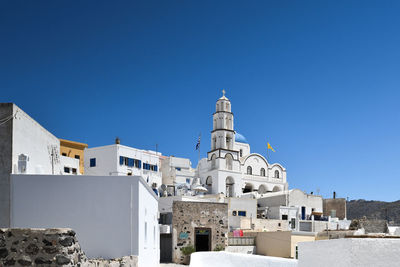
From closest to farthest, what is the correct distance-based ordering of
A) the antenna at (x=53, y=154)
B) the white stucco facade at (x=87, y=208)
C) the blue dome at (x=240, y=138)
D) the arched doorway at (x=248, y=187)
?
the white stucco facade at (x=87, y=208)
the antenna at (x=53, y=154)
the arched doorway at (x=248, y=187)
the blue dome at (x=240, y=138)

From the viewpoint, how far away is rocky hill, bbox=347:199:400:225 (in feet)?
161

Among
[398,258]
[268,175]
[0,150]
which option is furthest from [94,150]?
[398,258]

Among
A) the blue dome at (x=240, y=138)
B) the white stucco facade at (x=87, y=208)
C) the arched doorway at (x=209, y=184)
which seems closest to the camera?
the white stucco facade at (x=87, y=208)

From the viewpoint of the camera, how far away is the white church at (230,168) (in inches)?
1889

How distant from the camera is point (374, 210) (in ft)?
173

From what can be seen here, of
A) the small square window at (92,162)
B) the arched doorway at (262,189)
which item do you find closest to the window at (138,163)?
the small square window at (92,162)

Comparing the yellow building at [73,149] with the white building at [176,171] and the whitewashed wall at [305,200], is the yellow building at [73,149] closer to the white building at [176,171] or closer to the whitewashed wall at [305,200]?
the white building at [176,171]

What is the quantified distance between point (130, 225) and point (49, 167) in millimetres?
5855

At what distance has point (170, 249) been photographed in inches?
969

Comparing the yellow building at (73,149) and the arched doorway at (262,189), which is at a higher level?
the yellow building at (73,149)

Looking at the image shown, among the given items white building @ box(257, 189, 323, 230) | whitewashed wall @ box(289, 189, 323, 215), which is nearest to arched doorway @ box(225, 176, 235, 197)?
white building @ box(257, 189, 323, 230)

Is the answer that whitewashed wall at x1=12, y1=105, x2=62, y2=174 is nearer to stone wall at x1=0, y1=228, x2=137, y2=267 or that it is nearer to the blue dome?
stone wall at x1=0, y1=228, x2=137, y2=267

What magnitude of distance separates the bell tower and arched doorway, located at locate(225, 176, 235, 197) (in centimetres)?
410

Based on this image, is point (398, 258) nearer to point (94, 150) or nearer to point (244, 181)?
point (94, 150)
